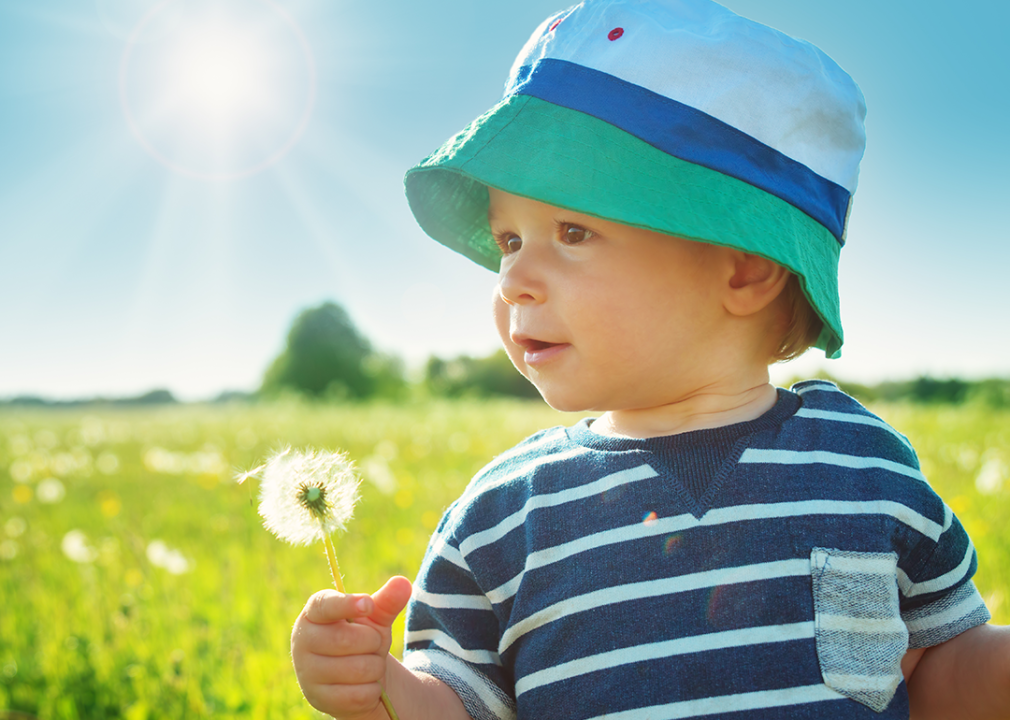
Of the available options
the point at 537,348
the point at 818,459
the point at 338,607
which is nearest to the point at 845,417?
the point at 818,459

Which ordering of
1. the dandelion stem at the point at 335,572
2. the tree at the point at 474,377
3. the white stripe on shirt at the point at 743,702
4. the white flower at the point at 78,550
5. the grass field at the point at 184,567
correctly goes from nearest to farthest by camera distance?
the dandelion stem at the point at 335,572
the white stripe on shirt at the point at 743,702
the grass field at the point at 184,567
the white flower at the point at 78,550
the tree at the point at 474,377

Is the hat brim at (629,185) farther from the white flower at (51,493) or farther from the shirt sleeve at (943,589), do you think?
the white flower at (51,493)

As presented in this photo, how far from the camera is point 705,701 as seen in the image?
4.08ft

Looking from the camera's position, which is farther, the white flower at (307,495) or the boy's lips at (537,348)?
the boy's lips at (537,348)

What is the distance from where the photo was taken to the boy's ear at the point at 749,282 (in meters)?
1.45

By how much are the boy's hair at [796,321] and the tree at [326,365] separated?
48160mm

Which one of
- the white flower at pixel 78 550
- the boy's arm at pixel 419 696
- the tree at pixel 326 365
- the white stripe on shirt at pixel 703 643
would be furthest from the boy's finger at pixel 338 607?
the tree at pixel 326 365

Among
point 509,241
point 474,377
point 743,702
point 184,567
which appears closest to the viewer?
point 743,702

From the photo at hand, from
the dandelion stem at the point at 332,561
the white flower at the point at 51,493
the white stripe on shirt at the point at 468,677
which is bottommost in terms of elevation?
the white stripe on shirt at the point at 468,677

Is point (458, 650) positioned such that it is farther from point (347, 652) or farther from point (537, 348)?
point (537, 348)

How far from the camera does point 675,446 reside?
55.8 inches

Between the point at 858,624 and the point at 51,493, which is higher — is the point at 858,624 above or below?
below

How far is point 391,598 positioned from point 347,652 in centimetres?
12

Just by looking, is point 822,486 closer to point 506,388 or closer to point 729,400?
point 729,400
